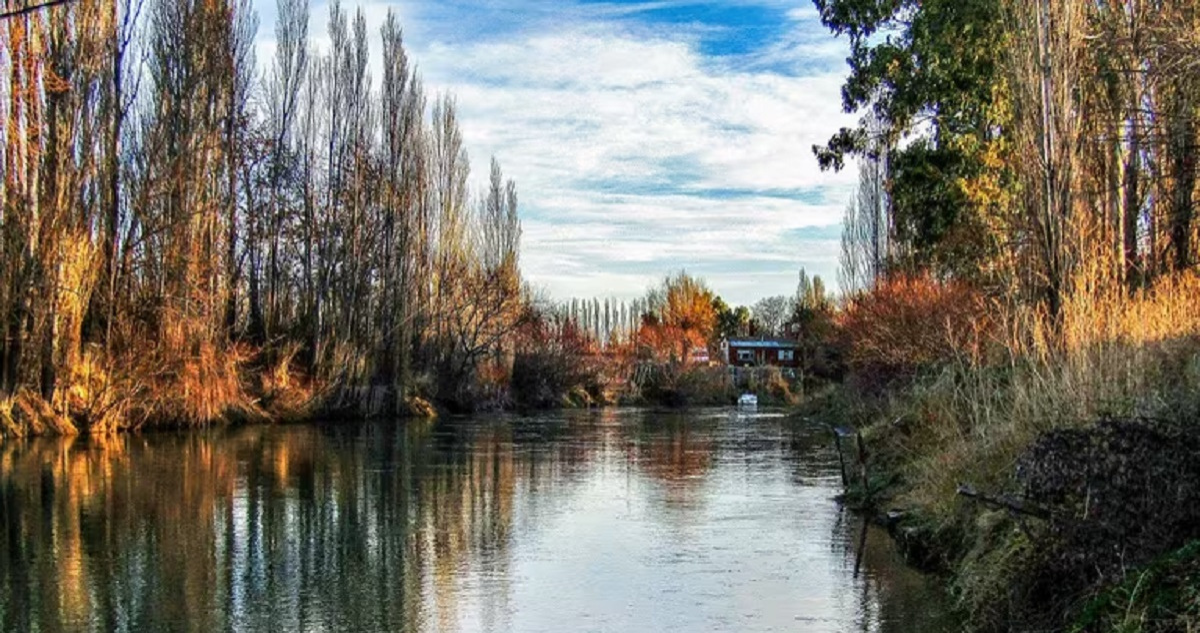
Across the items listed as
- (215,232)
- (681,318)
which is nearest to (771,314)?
(681,318)

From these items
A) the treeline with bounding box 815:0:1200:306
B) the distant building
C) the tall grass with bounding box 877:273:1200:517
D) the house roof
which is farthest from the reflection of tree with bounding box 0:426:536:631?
the house roof

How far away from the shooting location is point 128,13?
27.0 meters

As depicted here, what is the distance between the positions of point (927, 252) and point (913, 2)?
5.89 metres

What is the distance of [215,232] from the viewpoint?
3150 cm

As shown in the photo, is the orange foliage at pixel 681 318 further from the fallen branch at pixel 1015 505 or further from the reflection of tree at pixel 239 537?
the fallen branch at pixel 1015 505

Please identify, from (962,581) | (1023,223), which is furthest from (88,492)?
(1023,223)

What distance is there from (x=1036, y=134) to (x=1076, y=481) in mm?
7974

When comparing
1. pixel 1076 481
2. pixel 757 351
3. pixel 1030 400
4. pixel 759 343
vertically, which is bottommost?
pixel 1076 481

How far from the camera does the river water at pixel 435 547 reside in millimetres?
7836

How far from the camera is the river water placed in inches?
309

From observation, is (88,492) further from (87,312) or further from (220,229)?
(220,229)

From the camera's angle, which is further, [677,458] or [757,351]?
[757,351]

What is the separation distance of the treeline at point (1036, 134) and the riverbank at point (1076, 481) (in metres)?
1.15

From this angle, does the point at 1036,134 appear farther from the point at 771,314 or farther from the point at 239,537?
the point at 771,314
